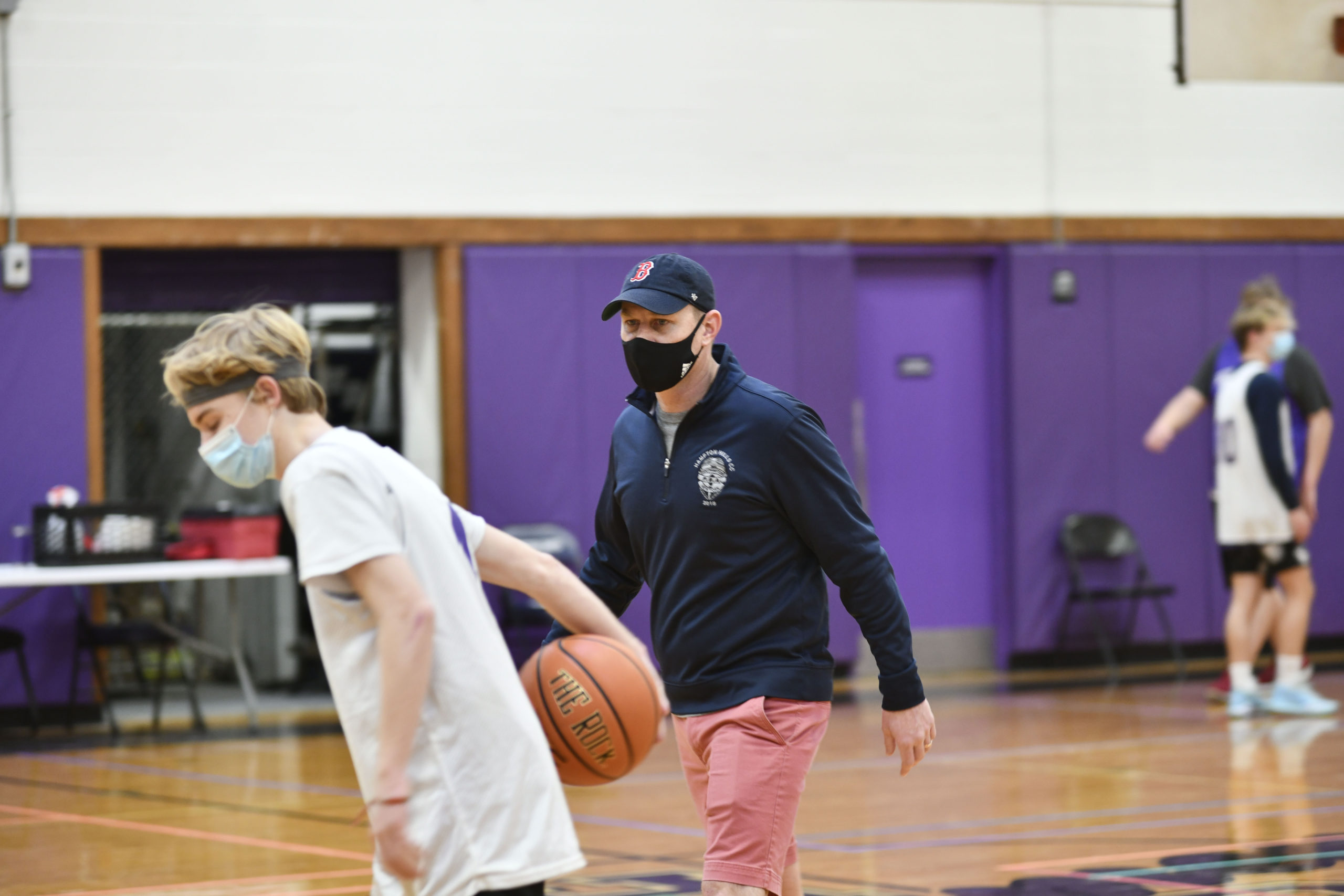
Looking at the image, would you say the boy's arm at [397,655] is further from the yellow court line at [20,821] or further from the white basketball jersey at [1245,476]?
the white basketball jersey at [1245,476]

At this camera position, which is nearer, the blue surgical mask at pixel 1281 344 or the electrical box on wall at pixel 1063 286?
the blue surgical mask at pixel 1281 344

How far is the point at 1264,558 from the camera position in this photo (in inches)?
320

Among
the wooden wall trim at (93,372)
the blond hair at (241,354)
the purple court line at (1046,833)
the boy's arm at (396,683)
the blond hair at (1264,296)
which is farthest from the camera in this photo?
the wooden wall trim at (93,372)

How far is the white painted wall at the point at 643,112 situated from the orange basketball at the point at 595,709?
695cm

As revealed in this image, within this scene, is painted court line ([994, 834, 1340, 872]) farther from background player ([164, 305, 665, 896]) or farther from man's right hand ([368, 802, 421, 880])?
man's right hand ([368, 802, 421, 880])

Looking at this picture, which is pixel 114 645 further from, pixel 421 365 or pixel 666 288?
pixel 666 288

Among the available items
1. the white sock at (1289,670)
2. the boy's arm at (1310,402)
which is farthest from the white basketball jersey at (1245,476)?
the white sock at (1289,670)

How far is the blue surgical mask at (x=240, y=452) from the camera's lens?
252cm

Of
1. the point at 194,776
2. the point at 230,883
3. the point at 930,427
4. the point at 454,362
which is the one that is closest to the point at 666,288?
the point at 230,883

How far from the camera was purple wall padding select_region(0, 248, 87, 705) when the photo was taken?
9.03 metres

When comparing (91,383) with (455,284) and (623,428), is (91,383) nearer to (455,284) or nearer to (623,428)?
(455,284)

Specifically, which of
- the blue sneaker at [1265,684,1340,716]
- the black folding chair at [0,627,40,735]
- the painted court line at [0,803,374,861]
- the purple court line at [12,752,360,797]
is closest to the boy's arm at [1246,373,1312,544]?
the blue sneaker at [1265,684,1340,716]

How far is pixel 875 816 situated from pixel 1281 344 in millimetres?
3617

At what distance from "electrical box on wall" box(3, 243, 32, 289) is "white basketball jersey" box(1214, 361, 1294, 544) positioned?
6530mm
